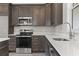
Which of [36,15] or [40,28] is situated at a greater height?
[36,15]

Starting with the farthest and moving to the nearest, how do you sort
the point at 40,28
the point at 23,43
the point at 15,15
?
1. the point at 40,28
2. the point at 15,15
3. the point at 23,43

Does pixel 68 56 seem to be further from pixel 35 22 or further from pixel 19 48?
pixel 35 22

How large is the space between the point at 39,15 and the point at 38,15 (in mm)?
38

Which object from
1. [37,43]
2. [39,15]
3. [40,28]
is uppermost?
[39,15]

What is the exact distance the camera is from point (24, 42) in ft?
14.2

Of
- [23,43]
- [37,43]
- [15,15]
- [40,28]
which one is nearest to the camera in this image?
[23,43]

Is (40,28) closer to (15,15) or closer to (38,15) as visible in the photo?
(38,15)

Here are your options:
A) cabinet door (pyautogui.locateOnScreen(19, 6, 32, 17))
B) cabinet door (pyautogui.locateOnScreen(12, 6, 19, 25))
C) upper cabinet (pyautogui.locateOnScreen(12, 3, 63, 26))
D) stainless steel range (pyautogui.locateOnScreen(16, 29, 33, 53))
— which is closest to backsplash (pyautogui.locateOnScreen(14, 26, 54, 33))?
upper cabinet (pyautogui.locateOnScreen(12, 3, 63, 26))

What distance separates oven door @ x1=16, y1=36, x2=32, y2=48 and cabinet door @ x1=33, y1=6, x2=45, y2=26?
739 mm

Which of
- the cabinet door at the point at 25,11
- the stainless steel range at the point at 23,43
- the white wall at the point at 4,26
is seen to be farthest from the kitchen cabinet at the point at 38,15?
the white wall at the point at 4,26

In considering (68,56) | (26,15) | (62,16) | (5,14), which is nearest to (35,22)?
(26,15)

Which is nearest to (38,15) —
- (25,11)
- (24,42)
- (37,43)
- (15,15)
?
(25,11)

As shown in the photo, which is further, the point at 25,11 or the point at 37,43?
the point at 25,11

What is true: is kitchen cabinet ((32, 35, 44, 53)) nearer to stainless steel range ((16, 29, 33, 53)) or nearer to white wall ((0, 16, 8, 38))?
stainless steel range ((16, 29, 33, 53))
